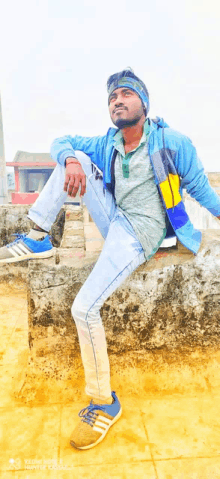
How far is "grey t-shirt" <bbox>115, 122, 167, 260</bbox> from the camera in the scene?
1771 mm

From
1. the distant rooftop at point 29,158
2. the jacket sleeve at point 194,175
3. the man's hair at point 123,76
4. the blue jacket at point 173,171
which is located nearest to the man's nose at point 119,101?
the man's hair at point 123,76

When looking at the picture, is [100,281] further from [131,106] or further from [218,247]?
[131,106]

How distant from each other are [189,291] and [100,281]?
69 centimetres

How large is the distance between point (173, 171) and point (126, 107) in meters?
0.44

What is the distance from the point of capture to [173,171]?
68.8 inches

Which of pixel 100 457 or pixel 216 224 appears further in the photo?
pixel 216 224

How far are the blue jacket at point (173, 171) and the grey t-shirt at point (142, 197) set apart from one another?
0.05 metres

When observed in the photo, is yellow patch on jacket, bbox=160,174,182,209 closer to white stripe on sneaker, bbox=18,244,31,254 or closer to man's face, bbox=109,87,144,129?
man's face, bbox=109,87,144,129

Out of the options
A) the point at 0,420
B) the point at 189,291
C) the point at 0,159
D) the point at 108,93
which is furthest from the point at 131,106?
the point at 0,159

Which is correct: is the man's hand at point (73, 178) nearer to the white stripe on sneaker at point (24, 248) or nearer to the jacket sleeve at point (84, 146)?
the jacket sleeve at point (84, 146)

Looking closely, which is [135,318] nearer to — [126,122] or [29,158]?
[126,122]

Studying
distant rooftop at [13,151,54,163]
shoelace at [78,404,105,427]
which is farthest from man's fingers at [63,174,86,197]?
distant rooftop at [13,151,54,163]

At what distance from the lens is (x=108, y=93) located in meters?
1.85

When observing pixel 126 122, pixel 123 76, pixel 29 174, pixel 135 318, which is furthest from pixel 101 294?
pixel 29 174
